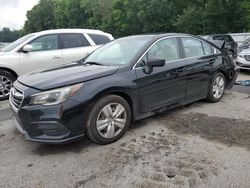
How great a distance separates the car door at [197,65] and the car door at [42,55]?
3496mm

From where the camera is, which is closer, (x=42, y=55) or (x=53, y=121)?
(x=53, y=121)

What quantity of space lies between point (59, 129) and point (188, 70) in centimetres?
254

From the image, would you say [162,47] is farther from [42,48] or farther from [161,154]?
[42,48]

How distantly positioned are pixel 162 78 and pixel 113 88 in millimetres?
979

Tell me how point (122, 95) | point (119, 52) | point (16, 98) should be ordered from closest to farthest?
1. point (16, 98)
2. point (122, 95)
3. point (119, 52)

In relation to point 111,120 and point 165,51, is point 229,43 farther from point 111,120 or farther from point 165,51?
point 111,120

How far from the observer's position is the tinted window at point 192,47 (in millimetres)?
4956

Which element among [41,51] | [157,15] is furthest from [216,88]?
[157,15]

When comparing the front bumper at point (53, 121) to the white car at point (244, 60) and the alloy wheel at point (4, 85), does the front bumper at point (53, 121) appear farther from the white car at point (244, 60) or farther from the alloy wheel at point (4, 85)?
the white car at point (244, 60)

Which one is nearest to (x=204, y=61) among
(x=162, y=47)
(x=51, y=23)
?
(x=162, y=47)

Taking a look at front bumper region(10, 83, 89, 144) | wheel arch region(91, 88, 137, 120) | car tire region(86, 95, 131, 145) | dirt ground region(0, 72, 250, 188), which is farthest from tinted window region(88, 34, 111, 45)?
front bumper region(10, 83, 89, 144)

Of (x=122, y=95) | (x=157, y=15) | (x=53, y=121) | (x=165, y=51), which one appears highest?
(x=157, y=15)

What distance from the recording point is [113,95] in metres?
3.78

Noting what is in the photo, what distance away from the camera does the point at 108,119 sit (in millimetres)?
3742
